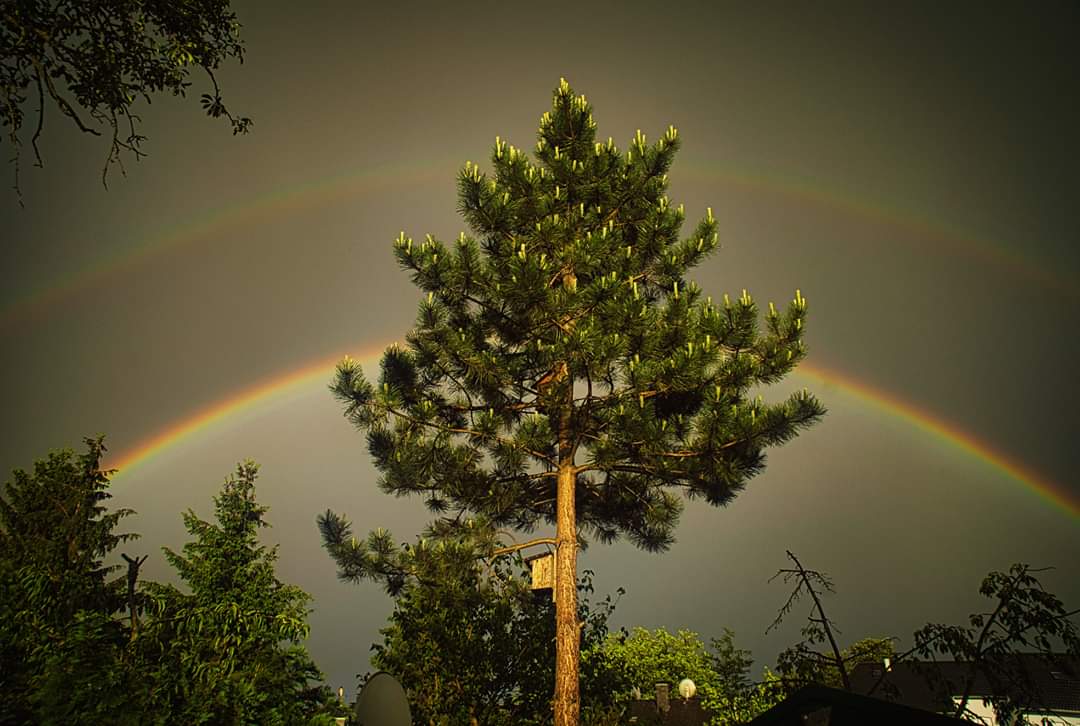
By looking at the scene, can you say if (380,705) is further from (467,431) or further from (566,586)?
(467,431)

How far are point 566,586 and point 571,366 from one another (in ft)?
10.0

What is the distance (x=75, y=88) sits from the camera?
14.6ft

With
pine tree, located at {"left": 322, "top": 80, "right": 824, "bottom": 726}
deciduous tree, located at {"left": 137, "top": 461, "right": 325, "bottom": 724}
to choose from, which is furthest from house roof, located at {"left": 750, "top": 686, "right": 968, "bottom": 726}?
pine tree, located at {"left": 322, "top": 80, "right": 824, "bottom": 726}

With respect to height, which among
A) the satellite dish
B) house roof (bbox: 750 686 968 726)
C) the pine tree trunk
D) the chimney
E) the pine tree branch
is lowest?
house roof (bbox: 750 686 968 726)

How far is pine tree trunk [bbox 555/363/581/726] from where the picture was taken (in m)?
9.16

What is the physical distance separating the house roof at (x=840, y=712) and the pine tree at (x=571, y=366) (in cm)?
724

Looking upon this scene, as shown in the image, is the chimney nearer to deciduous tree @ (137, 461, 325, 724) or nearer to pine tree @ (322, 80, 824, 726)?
pine tree @ (322, 80, 824, 726)

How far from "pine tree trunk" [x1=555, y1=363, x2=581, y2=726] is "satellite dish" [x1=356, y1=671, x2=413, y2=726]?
4.29 m

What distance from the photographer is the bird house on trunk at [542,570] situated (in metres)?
10.1

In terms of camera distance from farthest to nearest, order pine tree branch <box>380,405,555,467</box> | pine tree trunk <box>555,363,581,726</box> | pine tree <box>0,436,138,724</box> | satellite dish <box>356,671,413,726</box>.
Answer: pine tree branch <box>380,405,555,467</box> → pine tree trunk <box>555,363,581,726</box> → satellite dish <box>356,671,413,726</box> → pine tree <box>0,436,138,724</box>

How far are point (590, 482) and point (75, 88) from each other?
959cm

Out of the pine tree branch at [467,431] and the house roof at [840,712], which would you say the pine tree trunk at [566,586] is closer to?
the pine tree branch at [467,431]

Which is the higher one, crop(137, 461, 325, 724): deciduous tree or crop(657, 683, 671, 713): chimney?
crop(657, 683, 671, 713): chimney

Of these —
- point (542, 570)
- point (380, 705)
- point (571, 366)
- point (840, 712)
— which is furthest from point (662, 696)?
point (840, 712)
